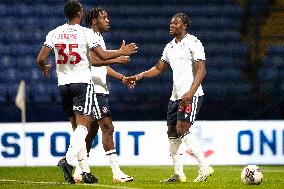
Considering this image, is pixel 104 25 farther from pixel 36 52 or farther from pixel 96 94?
pixel 36 52

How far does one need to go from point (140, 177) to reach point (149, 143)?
335cm

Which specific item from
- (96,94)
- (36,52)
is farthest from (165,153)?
(96,94)

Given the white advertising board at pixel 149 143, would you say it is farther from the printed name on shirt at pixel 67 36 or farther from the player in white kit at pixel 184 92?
the printed name on shirt at pixel 67 36

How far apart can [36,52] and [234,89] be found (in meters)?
3.30

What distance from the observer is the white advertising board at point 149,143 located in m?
14.5

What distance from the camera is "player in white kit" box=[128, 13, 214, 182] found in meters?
9.97

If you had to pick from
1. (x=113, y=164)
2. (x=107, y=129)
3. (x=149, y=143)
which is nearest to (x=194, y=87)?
(x=107, y=129)

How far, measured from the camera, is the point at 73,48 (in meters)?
9.25

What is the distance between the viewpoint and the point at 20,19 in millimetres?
16719

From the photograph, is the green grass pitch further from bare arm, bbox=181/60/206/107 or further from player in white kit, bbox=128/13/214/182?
bare arm, bbox=181/60/206/107

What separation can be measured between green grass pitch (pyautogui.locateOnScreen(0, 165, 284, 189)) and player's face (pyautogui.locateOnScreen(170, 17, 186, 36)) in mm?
1522

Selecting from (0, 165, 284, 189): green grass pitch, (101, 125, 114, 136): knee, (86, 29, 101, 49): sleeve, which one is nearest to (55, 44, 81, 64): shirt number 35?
(86, 29, 101, 49): sleeve

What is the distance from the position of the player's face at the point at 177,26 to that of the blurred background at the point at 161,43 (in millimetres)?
5224

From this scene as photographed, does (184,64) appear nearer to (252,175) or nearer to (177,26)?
(177,26)
